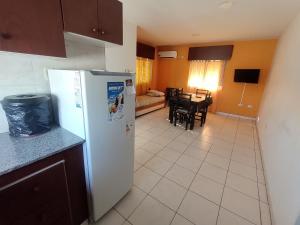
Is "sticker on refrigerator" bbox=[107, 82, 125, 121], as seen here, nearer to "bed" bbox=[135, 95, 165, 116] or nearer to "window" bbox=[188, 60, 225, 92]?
"bed" bbox=[135, 95, 165, 116]

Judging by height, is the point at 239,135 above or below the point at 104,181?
below

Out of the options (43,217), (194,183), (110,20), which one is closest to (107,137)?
(43,217)

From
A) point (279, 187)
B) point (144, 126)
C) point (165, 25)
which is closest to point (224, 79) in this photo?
point (165, 25)

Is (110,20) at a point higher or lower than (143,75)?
higher

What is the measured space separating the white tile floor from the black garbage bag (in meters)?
1.08

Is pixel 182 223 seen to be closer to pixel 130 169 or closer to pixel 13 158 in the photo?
pixel 130 169

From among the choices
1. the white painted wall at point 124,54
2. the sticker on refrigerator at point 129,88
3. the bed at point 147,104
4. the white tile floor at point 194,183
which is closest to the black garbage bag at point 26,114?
the sticker on refrigerator at point 129,88

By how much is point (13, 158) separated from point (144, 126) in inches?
120

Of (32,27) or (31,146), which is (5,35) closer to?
(32,27)

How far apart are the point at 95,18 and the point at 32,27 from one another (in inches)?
18.2

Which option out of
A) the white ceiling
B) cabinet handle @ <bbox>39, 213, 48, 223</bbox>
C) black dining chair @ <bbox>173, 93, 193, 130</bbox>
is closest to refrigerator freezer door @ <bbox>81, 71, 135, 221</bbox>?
cabinet handle @ <bbox>39, 213, 48, 223</bbox>

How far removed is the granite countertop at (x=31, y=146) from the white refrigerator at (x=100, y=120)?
9cm

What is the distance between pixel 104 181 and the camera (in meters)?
1.31

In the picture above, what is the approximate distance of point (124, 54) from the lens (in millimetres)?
3277
